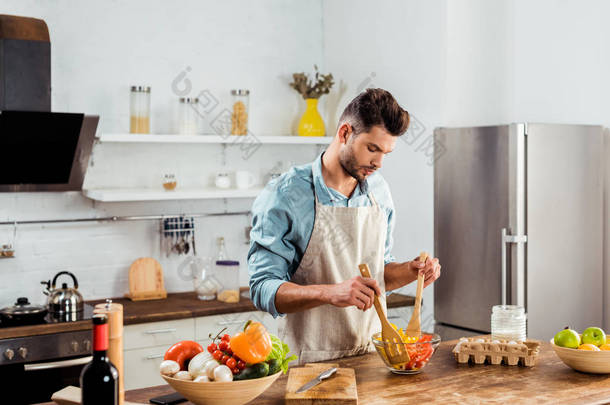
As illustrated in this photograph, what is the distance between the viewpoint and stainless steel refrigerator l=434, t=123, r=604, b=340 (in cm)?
351

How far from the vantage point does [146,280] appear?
4.15 m

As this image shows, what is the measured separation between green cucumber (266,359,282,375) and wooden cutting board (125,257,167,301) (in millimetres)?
2462

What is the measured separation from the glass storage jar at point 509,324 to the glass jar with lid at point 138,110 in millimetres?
2420

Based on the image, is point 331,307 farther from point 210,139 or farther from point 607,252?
point 607,252

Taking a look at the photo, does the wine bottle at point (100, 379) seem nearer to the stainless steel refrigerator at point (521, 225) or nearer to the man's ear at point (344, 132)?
the man's ear at point (344, 132)

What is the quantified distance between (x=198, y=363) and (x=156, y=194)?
2.31 m

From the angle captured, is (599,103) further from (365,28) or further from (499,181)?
(365,28)

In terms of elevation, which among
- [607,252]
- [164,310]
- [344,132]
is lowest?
[164,310]

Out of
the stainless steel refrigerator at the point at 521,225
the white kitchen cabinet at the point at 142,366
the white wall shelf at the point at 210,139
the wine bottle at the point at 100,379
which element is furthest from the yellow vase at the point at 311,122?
the wine bottle at the point at 100,379

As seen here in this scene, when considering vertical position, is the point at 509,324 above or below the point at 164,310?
above

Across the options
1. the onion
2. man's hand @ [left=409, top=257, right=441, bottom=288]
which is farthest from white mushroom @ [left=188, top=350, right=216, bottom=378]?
man's hand @ [left=409, top=257, right=441, bottom=288]

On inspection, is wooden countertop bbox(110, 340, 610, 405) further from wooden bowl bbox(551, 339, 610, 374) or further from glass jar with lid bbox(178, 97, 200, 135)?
glass jar with lid bbox(178, 97, 200, 135)

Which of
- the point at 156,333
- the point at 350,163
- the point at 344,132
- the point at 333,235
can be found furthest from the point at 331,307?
the point at 156,333

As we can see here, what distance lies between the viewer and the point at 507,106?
13.4 feet
